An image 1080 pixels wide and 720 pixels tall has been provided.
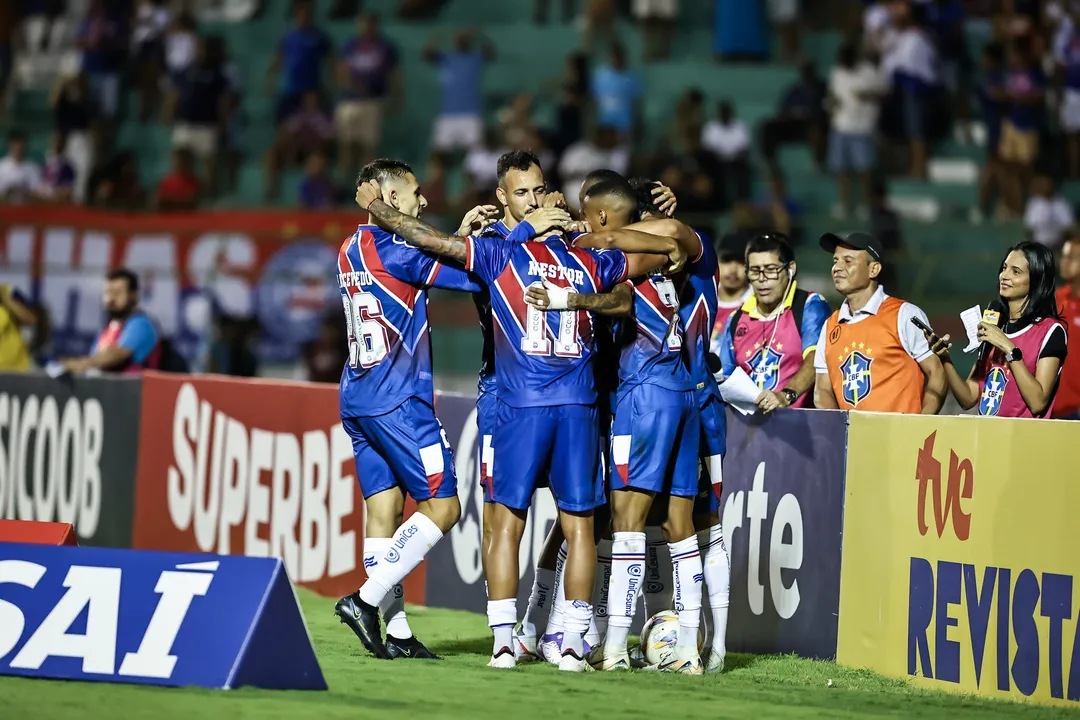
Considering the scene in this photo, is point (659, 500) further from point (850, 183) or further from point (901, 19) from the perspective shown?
point (901, 19)

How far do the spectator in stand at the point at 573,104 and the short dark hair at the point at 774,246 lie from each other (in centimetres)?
1048

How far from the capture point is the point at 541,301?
8016 millimetres

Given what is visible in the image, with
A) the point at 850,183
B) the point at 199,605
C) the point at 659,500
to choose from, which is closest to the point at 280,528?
the point at 659,500

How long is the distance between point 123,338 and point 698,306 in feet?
22.6

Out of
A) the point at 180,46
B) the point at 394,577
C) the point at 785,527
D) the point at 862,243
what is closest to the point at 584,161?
the point at 180,46

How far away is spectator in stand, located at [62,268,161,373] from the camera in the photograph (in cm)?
1395

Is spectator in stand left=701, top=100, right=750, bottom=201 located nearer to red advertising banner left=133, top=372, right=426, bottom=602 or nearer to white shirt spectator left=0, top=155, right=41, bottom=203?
red advertising banner left=133, top=372, right=426, bottom=602

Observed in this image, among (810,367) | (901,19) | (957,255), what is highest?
(901,19)

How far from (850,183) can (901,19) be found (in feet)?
7.19

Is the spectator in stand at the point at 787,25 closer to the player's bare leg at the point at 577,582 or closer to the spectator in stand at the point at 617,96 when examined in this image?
the spectator in stand at the point at 617,96

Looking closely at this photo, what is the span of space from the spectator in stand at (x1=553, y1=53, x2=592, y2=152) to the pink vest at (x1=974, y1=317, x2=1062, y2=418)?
11.6 meters

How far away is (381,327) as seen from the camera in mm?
8484

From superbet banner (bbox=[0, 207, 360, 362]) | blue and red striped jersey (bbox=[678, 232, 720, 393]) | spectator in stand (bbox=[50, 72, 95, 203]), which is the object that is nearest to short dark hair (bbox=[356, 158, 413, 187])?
blue and red striped jersey (bbox=[678, 232, 720, 393])

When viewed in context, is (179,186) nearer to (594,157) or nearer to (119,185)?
(119,185)
